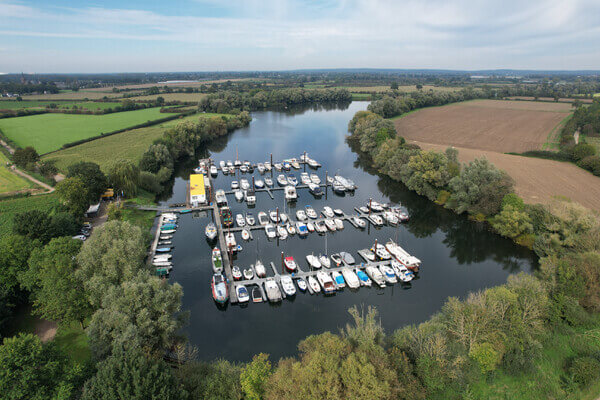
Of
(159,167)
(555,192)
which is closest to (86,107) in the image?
(159,167)

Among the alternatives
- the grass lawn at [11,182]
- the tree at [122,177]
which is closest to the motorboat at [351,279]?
the tree at [122,177]

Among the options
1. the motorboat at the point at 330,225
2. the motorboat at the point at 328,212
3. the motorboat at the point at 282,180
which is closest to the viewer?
the motorboat at the point at 330,225

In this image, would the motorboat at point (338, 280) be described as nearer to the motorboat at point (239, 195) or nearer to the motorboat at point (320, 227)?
the motorboat at point (320, 227)

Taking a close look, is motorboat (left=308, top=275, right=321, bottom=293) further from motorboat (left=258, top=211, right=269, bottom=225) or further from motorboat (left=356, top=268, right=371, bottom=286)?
motorboat (left=258, top=211, right=269, bottom=225)

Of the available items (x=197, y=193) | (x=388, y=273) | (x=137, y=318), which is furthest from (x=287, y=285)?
(x=197, y=193)

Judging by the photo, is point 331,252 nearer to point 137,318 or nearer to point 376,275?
point 376,275
